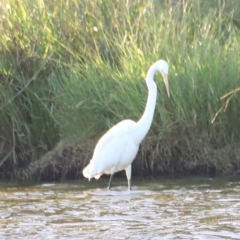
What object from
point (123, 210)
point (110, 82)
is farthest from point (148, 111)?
Result: point (123, 210)

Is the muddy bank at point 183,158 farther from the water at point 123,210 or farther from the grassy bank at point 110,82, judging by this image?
the water at point 123,210

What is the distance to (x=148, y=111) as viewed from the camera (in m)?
9.27

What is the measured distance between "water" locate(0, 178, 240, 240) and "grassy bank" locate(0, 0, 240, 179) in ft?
1.39

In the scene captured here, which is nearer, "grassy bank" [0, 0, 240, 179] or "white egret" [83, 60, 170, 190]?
"white egret" [83, 60, 170, 190]

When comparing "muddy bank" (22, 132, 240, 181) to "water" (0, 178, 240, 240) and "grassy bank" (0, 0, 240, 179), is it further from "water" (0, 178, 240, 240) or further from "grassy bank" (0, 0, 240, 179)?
"water" (0, 178, 240, 240)

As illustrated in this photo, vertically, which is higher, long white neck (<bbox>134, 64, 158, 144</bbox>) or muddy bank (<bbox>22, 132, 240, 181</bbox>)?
long white neck (<bbox>134, 64, 158, 144</bbox>)

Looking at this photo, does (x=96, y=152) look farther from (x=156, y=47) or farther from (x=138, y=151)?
(x=156, y=47)

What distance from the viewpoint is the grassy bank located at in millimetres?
9789

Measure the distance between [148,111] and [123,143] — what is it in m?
0.48

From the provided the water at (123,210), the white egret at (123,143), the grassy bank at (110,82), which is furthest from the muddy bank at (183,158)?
the white egret at (123,143)

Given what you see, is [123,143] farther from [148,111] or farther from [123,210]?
[123,210]

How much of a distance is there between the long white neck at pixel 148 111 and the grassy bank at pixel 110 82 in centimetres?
53

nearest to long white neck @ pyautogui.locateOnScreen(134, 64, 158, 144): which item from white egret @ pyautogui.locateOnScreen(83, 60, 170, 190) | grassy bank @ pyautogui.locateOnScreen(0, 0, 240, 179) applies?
white egret @ pyautogui.locateOnScreen(83, 60, 170, 190)

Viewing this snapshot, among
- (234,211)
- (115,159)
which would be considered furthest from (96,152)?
(234,211)
